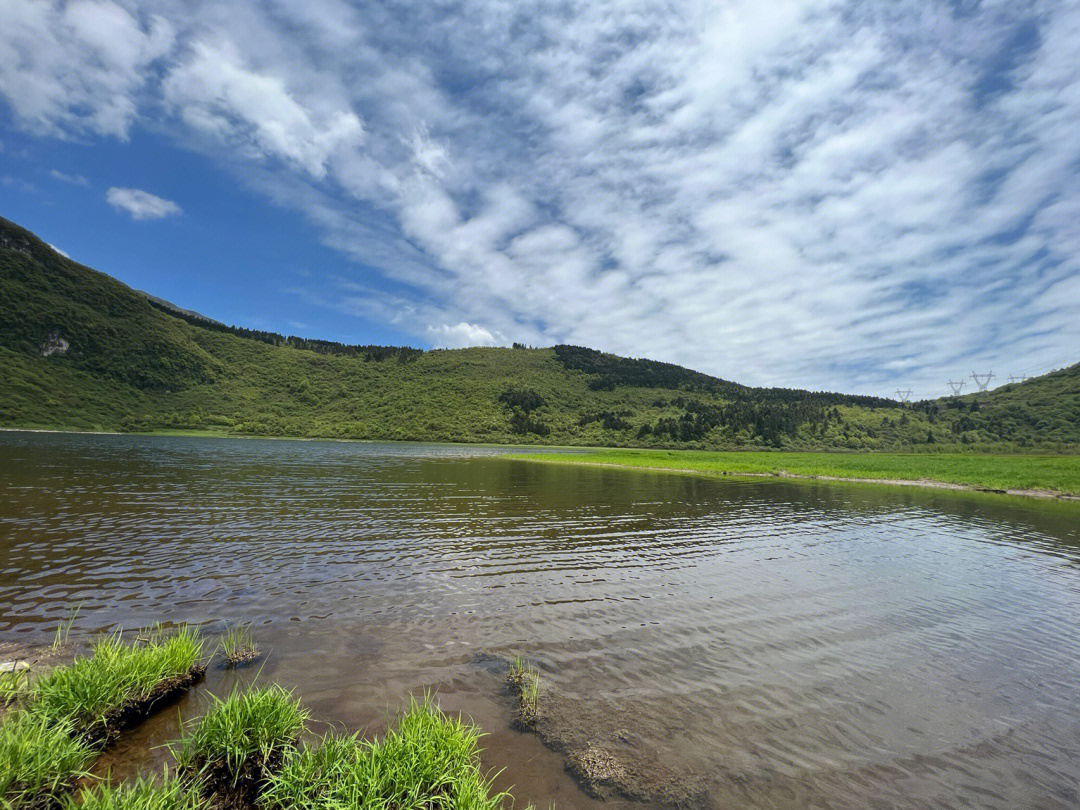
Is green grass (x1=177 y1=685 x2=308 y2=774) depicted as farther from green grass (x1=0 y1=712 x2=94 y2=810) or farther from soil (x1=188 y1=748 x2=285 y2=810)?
green grass (x1=0 y1=712 x2=94 y2=810)

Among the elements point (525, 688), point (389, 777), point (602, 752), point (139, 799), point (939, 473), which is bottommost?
point (602, 752)

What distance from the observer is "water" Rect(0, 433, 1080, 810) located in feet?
24.0

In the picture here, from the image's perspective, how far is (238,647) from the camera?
9836 millimetres

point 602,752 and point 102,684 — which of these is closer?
point 102,684

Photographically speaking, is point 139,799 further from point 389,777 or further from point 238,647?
point 238,647

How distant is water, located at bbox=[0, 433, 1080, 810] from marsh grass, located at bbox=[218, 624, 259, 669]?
1.33 ft

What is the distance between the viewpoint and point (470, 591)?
14938mm

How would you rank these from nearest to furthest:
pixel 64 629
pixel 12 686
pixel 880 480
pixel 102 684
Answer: pixel 102 684 → pixel 12 686 → pixel 64 629 → pixel 880 480

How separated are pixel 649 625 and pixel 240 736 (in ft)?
33.0

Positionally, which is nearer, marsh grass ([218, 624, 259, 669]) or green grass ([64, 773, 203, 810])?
green grass ([64, 773, 203, 810])

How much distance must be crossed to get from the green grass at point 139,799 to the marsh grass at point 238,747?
536 millimetres

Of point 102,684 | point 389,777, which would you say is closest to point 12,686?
point 102,684

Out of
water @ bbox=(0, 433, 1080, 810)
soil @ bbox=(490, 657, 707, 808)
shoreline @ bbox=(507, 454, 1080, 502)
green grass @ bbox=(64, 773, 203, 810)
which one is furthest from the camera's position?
shoreline @ bbox=(507, 454, 1080, 502)

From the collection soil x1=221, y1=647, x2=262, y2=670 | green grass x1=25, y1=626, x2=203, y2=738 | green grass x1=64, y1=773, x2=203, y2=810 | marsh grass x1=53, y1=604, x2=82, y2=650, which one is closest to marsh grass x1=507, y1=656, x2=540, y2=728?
green grass x1=64, y1=773, x2=203, y2=810
